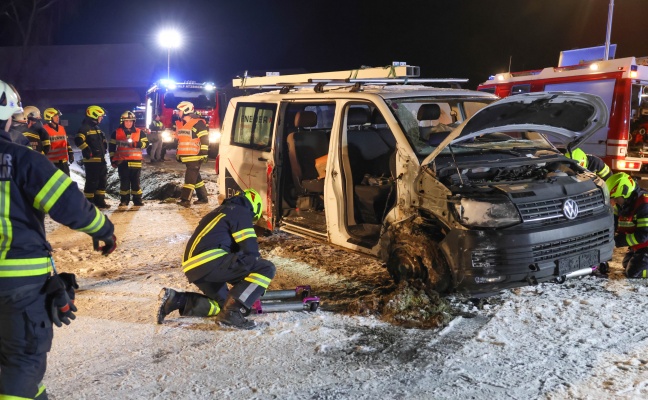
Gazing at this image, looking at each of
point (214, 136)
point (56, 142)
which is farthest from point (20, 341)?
point (214, 136)

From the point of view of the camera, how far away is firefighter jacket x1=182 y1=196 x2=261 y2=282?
439cm

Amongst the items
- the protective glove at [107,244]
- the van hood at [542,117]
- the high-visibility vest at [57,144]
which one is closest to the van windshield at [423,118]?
the van hood at [542,117]

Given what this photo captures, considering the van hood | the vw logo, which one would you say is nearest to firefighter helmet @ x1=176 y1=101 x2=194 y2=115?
the van hood

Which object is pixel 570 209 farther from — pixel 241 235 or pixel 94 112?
pixel 94 112

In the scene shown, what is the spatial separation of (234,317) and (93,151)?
6571mm

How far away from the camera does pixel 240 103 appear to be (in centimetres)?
730

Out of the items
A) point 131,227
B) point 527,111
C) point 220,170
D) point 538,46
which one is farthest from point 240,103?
point 538,46

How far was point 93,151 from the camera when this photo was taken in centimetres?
991

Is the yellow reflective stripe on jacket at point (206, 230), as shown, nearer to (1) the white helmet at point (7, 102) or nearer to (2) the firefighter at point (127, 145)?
(1) the white helmet at point (7, 102)

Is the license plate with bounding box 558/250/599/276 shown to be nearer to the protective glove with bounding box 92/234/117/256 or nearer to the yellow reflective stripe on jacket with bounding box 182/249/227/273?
the yellow reflective stripe on jacket with bounding box 182/249/227/273

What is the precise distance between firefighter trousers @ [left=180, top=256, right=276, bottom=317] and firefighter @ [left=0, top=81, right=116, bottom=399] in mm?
1623

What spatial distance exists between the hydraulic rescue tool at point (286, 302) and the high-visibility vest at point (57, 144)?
6.53 meters

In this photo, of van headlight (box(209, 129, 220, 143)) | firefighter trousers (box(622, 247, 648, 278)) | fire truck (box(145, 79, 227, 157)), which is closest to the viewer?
firefighter trousers (box(622, 247, 648, 278))

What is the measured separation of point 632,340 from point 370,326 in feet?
5.98
